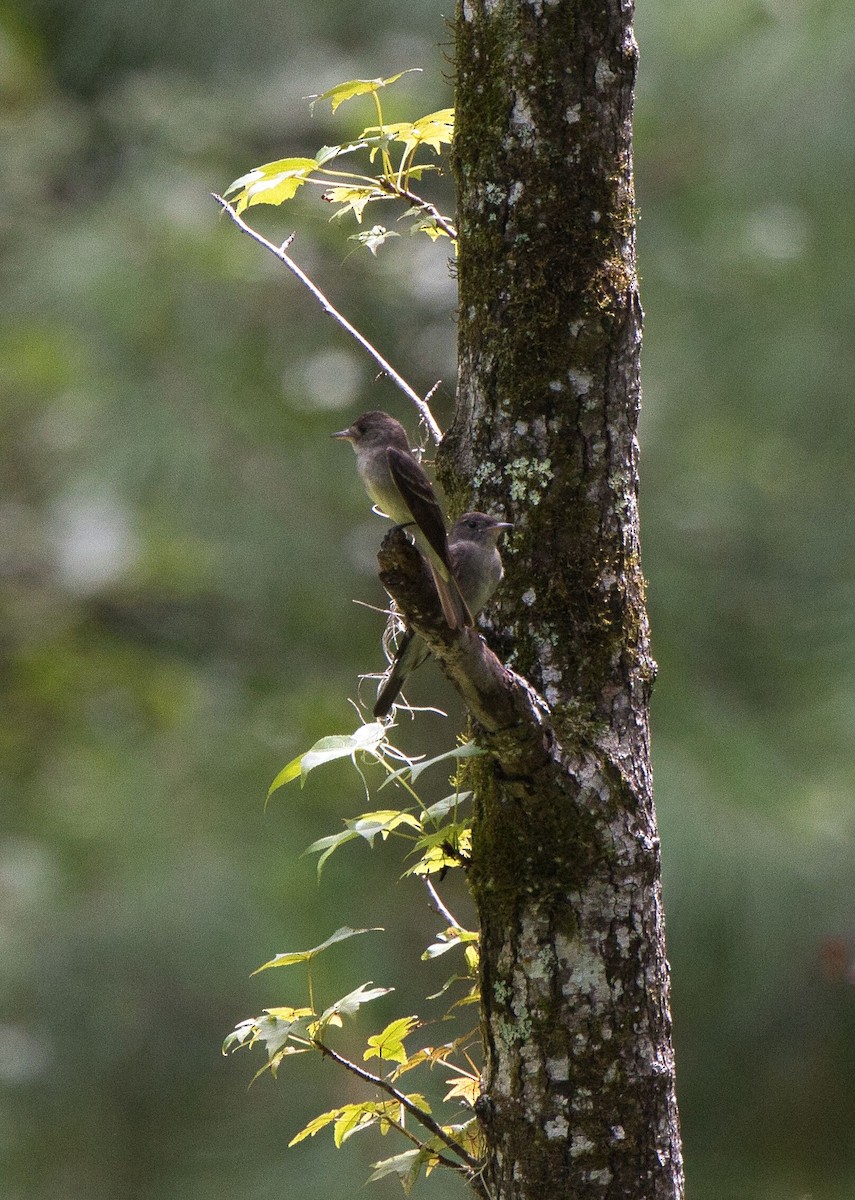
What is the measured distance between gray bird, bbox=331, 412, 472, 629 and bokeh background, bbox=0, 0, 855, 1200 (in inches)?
72.7

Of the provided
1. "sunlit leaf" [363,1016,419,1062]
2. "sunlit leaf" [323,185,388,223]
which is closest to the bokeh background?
"sunlit leaf" [323,185,388,223]

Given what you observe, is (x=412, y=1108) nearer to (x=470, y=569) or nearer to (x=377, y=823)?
(x=377, y=823)

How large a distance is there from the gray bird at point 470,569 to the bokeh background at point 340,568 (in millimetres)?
2242

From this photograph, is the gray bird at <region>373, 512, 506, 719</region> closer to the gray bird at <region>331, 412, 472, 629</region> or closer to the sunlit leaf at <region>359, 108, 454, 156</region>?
the gray bird at <region>331, 412, 472, 629</region>

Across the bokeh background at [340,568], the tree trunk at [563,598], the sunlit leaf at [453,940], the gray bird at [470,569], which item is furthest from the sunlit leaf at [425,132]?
the bokeh background at [340,568]

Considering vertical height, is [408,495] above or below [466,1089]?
above

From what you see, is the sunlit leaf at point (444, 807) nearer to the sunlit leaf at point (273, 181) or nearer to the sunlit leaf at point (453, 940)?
the sunlit leaf at point (453, 940)

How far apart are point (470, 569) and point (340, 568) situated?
9.66 ft

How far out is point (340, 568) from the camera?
461 centimetres

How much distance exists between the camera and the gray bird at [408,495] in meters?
1.50

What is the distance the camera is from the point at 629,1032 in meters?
1.64

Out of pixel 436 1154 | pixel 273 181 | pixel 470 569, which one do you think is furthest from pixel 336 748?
pixel 273 181

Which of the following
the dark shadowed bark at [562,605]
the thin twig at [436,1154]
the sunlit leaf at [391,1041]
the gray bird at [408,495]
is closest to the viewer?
the gray bird at [408,495]

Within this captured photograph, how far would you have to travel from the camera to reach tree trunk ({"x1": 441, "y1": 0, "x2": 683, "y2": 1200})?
64.2 inches
